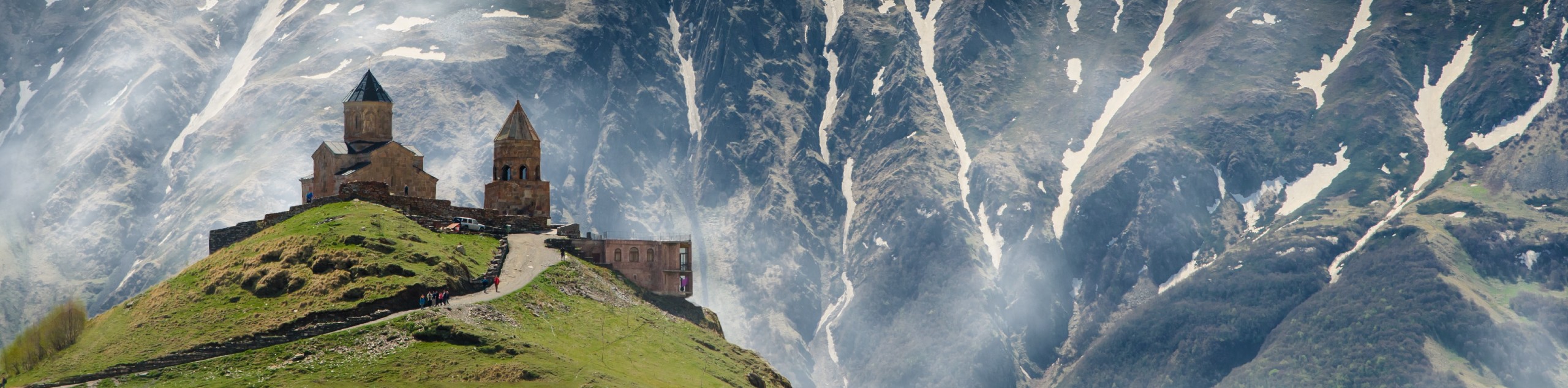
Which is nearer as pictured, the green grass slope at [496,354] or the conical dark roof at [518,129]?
the green grass slope at [496,354]

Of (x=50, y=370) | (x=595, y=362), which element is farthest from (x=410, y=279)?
(x=50, y=370)

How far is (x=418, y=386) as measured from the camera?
10556 centimetres

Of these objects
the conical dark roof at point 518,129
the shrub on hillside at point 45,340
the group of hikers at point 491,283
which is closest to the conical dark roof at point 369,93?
the conical dark roof at point 518,129

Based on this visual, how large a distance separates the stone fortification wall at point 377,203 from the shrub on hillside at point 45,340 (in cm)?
1645

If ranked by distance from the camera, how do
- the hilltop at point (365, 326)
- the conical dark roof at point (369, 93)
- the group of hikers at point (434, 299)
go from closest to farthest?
the hilltop at point (365, 326) → the group of hikers at point (434, 299) → the conical dark roof at point (369, 93)

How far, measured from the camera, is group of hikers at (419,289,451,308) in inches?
4717

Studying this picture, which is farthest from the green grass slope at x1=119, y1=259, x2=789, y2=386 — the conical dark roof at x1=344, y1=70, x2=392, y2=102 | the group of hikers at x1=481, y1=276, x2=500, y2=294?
the conical dark roof at x1=344, y1=70, x2=392, y2=102

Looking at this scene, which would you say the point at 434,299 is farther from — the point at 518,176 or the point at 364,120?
the point at 364,120

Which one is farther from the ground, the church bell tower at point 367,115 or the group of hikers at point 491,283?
the church bell tower at point 367,115

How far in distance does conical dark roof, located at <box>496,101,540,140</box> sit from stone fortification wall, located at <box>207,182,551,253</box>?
11501mm

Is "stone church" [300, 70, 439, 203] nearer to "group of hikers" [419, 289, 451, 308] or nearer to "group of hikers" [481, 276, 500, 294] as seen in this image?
"group of hikers" [481, 276, 500, 294]

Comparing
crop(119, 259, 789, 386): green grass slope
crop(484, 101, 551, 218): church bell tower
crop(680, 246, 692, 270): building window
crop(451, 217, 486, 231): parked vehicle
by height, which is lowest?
crop(119, 259, 789, 386): green grass slope

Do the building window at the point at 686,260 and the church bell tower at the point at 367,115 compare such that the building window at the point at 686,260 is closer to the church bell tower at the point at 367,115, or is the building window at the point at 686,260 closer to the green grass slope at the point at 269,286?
the green grass slope at the point at 269,286

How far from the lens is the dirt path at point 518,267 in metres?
124
